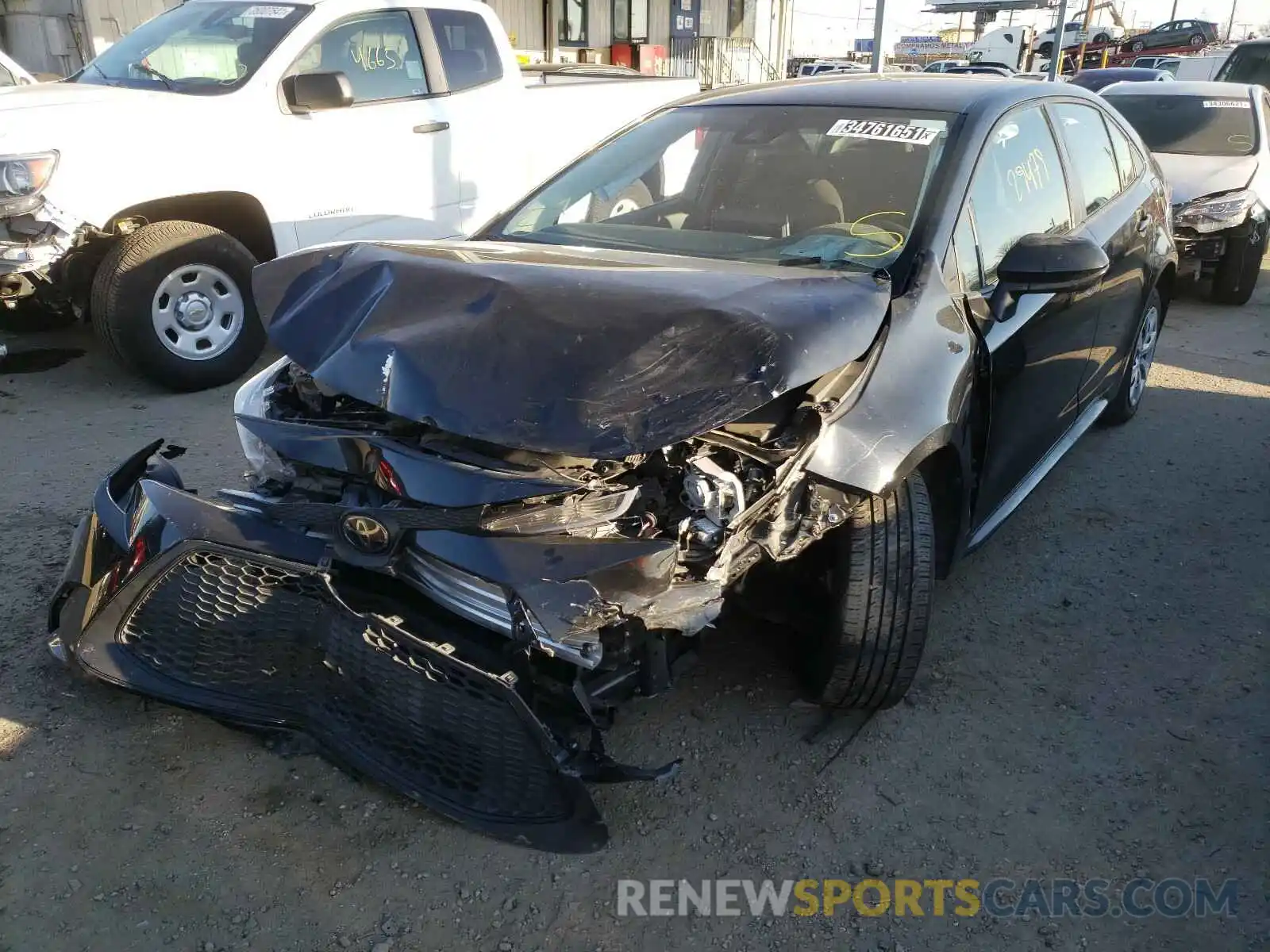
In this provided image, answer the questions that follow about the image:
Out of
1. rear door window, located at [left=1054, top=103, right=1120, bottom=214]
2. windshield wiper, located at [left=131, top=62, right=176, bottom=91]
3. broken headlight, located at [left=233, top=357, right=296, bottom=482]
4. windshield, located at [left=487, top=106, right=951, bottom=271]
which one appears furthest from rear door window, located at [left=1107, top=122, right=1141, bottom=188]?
windshield wiper, located at [left=131, top=62, right=176, bottom=91]

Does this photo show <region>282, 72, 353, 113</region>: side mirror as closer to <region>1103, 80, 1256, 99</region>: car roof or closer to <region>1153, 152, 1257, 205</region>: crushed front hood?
<region>1153, 152, 1257, 205</region>: crushed front hood

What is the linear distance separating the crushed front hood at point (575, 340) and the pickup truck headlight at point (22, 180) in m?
2.79

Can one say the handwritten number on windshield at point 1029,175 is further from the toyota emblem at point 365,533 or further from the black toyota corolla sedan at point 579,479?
the toyota emblem at point 365,533

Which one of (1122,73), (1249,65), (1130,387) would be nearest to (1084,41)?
(1122,73)

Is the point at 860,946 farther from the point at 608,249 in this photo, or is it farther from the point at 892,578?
the point at 608,249

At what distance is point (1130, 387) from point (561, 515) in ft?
13.2

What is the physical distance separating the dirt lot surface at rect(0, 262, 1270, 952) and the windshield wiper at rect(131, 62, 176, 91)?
9.99ft

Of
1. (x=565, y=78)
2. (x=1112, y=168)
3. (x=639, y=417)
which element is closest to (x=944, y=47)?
(x=565, y=78)

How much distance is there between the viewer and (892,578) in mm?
2617

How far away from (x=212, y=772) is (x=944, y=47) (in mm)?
52285

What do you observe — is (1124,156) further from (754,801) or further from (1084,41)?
(1084,41)

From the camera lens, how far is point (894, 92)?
353 cm

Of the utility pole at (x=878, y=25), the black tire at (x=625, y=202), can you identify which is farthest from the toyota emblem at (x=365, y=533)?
the utility pole at (x=878, y=25)

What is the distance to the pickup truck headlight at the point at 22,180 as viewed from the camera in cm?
471
